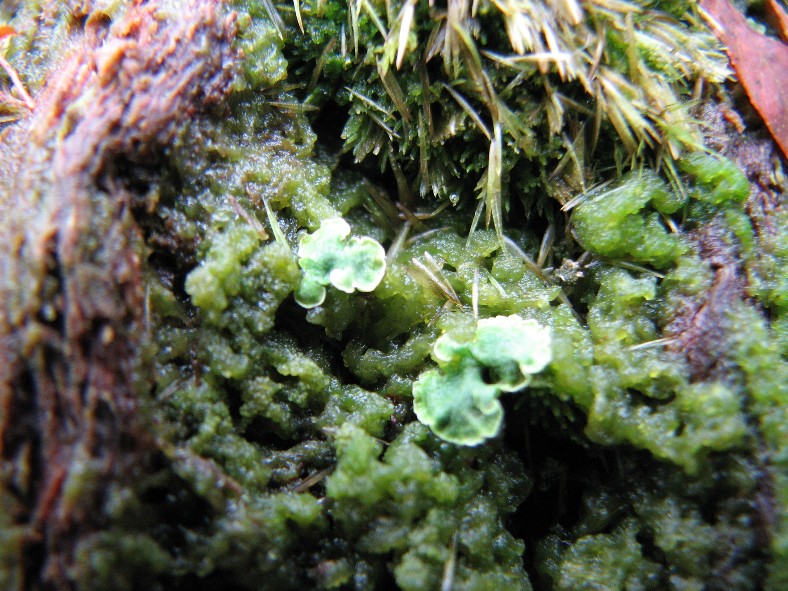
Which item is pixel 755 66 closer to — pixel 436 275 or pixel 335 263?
pixel 436 275

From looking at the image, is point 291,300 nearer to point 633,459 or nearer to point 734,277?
point 633,459

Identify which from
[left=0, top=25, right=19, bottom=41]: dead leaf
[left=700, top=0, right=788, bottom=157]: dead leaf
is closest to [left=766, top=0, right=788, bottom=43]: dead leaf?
[left=700, top=0, right=788, bottom=157]: dead leaf

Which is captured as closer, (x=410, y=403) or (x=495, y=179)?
(x=410, y=403)

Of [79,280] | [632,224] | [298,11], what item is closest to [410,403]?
[632,224]

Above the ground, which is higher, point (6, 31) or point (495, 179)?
point (6, 31)

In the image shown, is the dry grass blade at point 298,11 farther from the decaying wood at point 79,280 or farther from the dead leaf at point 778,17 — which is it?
the dead leaf at point 778,17

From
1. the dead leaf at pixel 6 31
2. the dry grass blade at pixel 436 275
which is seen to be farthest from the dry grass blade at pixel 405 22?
the dead leaf at pixel 6 31

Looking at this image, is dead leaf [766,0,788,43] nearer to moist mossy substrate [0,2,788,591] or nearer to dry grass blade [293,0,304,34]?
moist mossy substrate [0,2,788,591]
